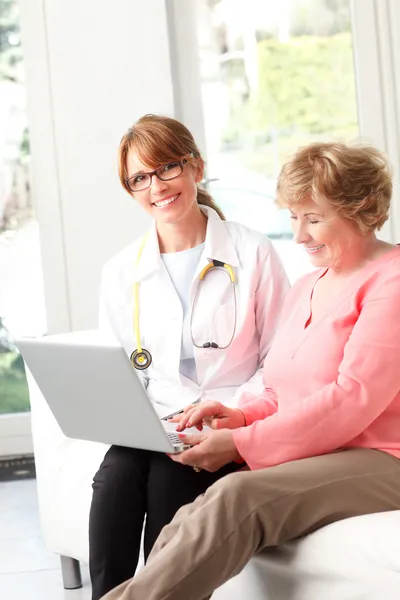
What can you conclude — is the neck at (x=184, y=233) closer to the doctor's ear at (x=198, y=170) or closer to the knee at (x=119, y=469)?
the doctor's ear at (x=198, y=170)

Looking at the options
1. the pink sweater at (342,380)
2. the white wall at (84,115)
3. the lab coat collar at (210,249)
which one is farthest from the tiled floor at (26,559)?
the pink sweater at (342,380)

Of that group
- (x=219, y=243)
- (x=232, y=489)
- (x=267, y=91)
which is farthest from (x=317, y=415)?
(x=267, y=91)

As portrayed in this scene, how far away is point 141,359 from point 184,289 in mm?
204

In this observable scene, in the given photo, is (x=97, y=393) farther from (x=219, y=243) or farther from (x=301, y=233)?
(x=219, y=243)

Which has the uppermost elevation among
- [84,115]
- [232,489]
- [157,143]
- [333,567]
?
[84,115]

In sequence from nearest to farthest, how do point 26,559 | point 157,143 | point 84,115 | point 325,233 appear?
point 325,233
point 157,143
point 26,559
point 84,115

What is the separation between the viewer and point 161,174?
228 cm

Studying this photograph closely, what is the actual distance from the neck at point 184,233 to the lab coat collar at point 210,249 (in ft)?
0.08

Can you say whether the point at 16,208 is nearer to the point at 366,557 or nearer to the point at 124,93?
the point at 124,93

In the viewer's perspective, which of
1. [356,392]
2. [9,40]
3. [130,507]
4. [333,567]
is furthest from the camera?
[9,40]

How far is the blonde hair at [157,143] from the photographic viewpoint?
2252mm

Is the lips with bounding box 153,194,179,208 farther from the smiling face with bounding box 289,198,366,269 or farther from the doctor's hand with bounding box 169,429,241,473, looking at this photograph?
the doctor's hand with bounding box 169,429,241,473

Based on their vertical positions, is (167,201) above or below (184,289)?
above

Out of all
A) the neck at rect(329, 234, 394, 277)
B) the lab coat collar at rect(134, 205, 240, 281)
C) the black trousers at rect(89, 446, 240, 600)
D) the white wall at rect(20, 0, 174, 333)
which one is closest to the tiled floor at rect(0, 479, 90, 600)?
the black trousers at rect(89, 446, 240, 600)
